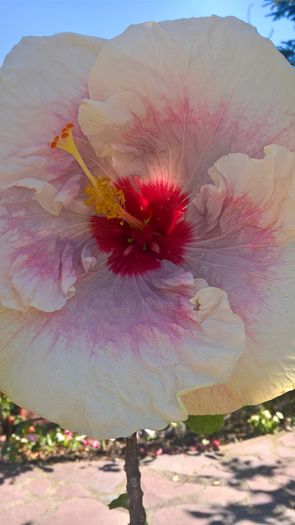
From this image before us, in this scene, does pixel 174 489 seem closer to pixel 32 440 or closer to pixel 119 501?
pixel 32 440

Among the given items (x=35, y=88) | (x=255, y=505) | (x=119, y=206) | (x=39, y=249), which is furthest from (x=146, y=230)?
(x=255, y=505)

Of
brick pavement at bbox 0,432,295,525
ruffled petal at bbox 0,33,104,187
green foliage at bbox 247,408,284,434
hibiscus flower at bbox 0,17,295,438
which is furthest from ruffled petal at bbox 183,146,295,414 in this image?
green foliage at bbox 247,408,284,434

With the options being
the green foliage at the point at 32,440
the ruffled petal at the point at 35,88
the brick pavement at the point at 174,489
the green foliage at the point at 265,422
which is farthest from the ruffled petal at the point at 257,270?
the green foliage at the point at 265,422

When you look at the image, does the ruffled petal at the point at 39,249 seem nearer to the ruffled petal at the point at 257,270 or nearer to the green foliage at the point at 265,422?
the ruffled petal at the point at 257,270

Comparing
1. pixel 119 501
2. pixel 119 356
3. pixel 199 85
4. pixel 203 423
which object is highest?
pixel 199 85

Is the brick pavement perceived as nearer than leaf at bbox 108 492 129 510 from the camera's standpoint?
No

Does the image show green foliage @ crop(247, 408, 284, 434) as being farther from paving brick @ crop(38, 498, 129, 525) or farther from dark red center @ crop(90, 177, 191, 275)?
dark red center @ crop(90, 177, 191, 275)
